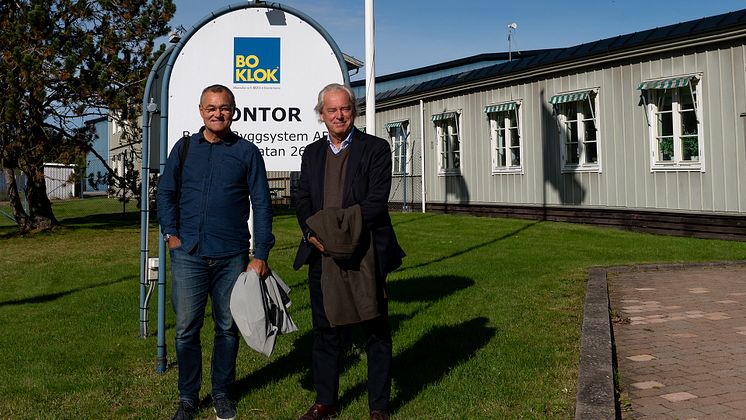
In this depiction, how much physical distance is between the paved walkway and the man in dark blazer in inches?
55.9

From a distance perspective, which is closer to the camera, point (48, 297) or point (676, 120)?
point (48, 297)

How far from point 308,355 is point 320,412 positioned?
5.51ft

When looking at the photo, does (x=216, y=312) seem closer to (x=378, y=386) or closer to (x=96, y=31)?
(x=378, y=386)

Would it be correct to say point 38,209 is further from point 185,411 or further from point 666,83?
point 185,411

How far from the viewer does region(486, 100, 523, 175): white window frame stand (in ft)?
61.6

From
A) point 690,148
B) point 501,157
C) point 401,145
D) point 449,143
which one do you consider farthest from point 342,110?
point 401,145

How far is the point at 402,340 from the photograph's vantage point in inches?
245

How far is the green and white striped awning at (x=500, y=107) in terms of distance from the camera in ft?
61.6

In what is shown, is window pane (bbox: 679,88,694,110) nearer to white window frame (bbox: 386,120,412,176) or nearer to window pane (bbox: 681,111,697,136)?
window pane (bbox: 681,111,697,136)

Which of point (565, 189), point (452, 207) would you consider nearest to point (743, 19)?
point (565, 189)

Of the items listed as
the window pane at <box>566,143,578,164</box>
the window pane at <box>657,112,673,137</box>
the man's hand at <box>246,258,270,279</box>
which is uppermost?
the window pane at <box>657,112,673,137</box>

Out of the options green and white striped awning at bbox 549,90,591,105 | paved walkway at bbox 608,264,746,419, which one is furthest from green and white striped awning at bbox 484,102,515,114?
paved walkway at bbox 608,264,746,419

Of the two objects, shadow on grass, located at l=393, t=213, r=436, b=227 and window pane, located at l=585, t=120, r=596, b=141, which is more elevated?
window pane, located at l=585, t=120, r=596, b=141

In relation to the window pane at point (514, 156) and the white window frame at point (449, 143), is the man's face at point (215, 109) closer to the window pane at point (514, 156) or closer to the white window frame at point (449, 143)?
the window pane at point (514, 156)
